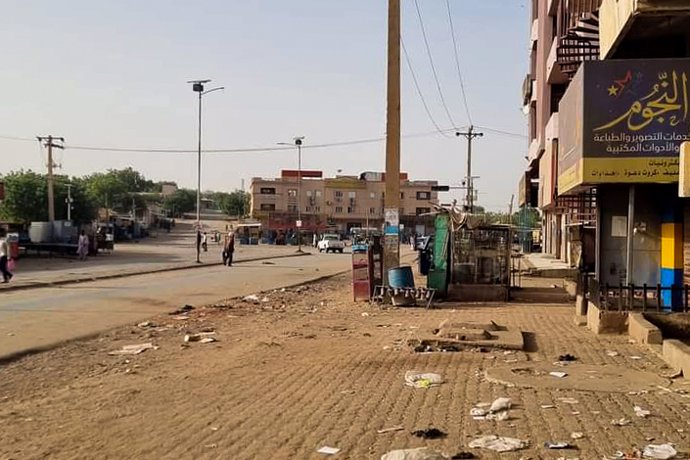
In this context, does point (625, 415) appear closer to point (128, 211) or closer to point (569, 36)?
point (569, 36)

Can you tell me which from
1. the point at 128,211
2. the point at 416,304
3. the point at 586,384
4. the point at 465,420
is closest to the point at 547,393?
the point at 586,384

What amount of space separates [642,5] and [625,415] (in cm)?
771

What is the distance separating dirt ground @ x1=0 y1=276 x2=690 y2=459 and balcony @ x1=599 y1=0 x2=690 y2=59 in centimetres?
515

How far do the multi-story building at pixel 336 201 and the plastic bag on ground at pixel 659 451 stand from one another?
117 meters

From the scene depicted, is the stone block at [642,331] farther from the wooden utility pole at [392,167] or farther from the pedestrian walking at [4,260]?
the pedestrian walking at [4,260]

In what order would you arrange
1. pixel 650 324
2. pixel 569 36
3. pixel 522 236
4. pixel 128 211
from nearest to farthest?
pixel 650 324, pixel 569 36, pixel 522 236, pixel 128 211

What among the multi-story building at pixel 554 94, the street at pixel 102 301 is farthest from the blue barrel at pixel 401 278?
the street at pixel 102 301

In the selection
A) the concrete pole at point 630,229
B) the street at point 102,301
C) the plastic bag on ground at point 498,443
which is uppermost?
the concrete pole at point 630,229

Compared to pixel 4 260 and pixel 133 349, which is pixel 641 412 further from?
pixel 4 260

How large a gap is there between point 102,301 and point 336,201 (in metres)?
110

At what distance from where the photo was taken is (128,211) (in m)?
135

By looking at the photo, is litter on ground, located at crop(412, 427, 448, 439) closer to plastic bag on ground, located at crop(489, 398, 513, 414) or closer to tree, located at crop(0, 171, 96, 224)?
plastic bag on ground, located at crop(489, 398, 513, 414)

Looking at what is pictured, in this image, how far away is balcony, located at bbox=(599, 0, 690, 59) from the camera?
462 inches

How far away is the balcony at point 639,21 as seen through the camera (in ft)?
38.5
